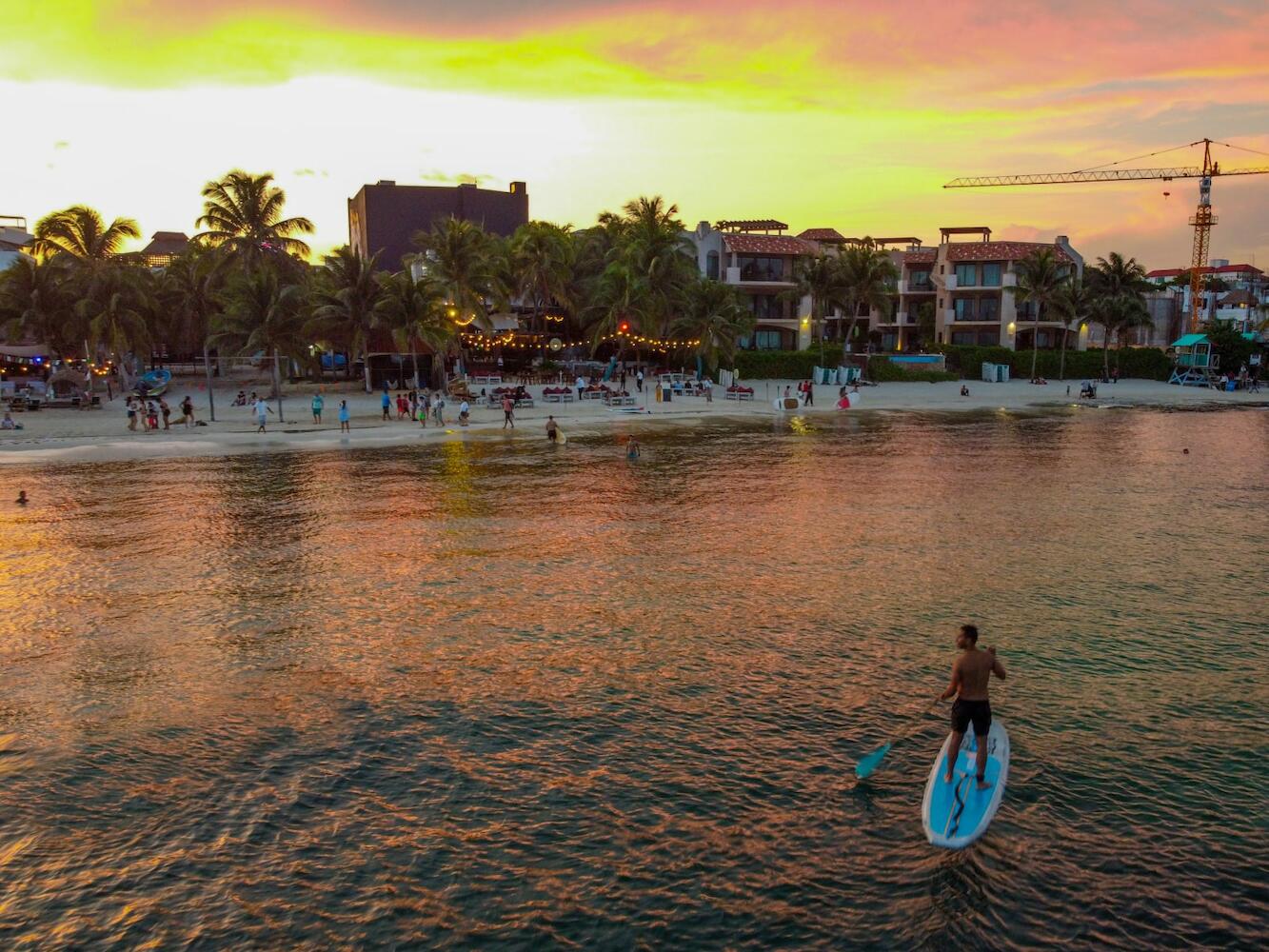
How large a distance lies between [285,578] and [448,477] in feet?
39.4

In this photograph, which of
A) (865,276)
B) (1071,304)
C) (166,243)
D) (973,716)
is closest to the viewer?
(973,716)

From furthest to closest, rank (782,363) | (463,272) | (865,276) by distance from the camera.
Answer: (865,276)
(782,363)
(463,272)

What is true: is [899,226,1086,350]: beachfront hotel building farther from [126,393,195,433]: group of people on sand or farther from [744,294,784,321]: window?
[126,393,195,433]: group of people on sand

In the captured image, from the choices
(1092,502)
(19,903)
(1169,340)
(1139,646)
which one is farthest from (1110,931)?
(1169,340)

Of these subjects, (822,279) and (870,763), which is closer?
(870,763)

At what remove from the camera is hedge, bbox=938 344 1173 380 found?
242 feet

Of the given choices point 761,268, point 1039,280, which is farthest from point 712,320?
point 1039,280

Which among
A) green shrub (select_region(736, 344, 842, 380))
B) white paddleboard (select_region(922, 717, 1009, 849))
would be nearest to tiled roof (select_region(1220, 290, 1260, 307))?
green shrub (select_region(736, 344, 842, 380))

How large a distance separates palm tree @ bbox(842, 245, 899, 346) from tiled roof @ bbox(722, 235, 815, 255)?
5059 millimetres

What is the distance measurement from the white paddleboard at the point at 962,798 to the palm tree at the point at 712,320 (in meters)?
54.0

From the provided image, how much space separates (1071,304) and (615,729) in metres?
74.7

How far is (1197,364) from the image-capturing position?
78375 millimetres

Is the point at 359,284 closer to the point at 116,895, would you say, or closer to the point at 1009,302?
the point at 116,895

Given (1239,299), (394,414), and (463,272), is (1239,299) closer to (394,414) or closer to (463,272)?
(463,272)
